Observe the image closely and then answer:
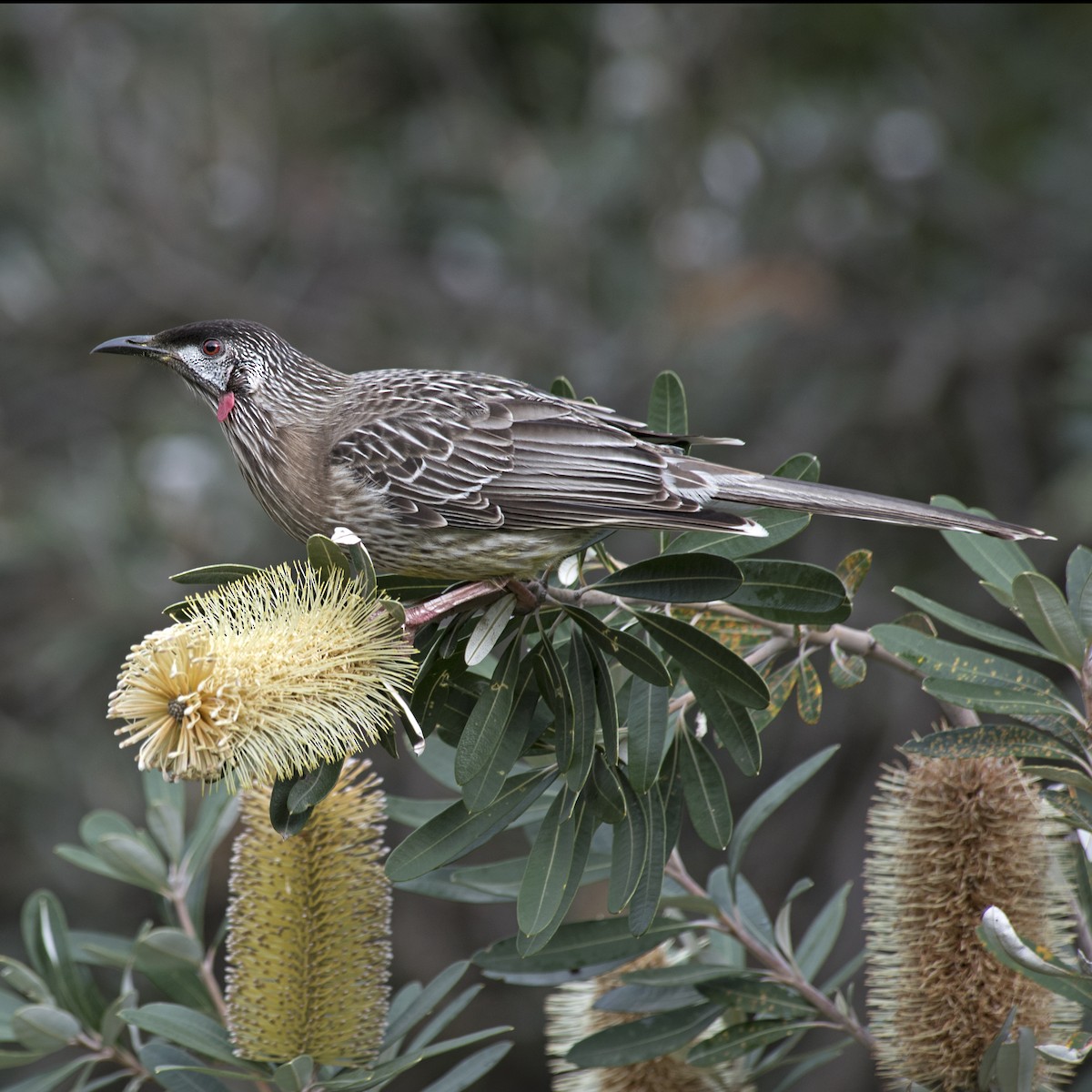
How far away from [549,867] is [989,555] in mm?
1183

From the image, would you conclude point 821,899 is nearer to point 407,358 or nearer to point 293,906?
point 407,358

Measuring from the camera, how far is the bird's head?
401 cm


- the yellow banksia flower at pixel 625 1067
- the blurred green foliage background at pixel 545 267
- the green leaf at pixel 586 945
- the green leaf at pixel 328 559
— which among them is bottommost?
the yellow banksia flower at pixel 625 1067

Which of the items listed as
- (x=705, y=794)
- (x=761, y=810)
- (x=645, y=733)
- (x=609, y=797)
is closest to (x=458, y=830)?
(x=609, y=797)

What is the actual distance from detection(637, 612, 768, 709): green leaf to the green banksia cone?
417mm

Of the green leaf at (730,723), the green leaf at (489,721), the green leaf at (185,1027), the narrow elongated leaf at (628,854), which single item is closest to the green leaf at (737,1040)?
the narrow elongated leaf at (628,854)

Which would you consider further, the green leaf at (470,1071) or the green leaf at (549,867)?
the green leaf at (470,1071)

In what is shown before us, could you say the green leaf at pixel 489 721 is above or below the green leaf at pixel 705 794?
above

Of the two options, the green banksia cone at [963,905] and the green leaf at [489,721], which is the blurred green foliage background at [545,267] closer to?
the green banksia cone at [963,905]

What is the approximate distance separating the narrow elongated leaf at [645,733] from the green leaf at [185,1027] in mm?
986

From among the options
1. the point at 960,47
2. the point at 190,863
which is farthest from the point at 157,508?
the point at 960,47

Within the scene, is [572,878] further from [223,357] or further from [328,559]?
[223,357]

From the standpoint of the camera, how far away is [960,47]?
8.25 m

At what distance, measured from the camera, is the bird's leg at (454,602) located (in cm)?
283
